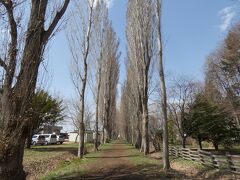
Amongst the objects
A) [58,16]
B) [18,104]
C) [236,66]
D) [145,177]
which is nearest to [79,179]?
[145,177]

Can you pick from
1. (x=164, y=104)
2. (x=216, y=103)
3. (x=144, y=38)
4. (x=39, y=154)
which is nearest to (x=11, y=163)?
(x=164, y=104)

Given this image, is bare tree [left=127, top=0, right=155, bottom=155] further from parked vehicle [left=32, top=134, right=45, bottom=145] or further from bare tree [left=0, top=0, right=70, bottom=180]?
parked vehicle [left=32, top=134, right=45, bottom=145]

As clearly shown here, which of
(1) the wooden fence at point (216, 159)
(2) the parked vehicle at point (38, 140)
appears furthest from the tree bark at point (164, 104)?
(2) the parked vehicle at point (38, 140)

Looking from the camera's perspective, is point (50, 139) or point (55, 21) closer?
point (55, 21)

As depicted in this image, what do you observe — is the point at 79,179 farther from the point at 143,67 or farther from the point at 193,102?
the point at 193,102

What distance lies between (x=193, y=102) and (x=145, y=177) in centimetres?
3046

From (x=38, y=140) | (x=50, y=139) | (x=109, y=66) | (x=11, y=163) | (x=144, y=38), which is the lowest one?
(x=11, y=163)

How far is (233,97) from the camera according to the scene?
32.7 metres

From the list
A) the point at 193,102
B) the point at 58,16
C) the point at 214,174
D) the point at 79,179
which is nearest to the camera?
the point at 58,16

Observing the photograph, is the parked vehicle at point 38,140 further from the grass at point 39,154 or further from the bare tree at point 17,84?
the bare tree at point 17,84

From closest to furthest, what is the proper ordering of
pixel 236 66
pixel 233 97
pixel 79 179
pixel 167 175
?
pixel 79 179 < pixel 167 175 < pixel 236 66 < pixel 233 97

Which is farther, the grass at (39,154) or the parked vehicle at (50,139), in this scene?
the parked vehicle at (50,139)

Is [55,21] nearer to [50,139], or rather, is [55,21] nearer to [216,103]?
[216,103]

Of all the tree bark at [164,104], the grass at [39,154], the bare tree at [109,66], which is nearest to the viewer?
the tree bark at [164,104]
